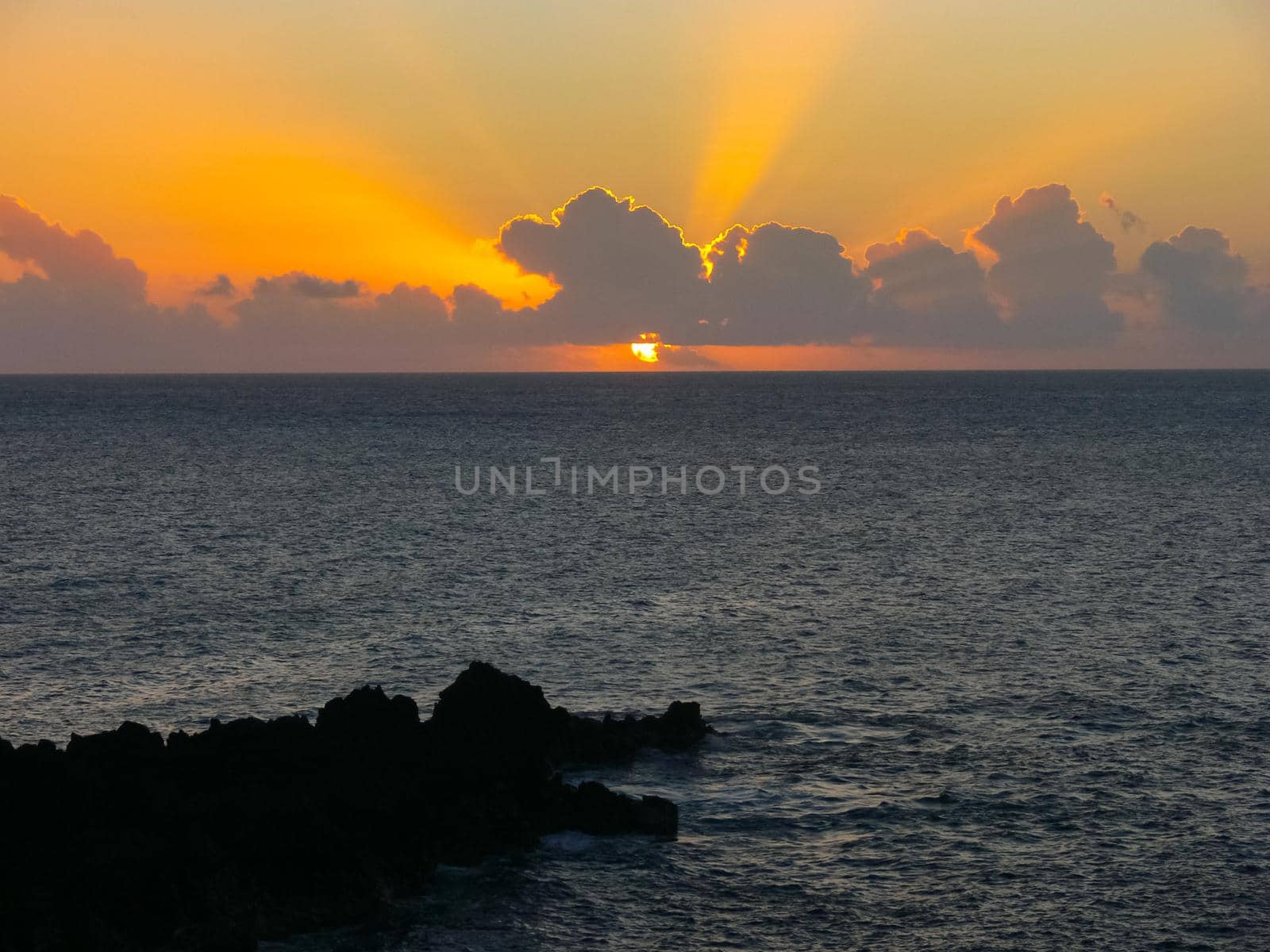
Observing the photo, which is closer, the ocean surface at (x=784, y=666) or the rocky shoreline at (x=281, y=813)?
the rocky shoreline at (x=281, y=813)

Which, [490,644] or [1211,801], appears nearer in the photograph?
[1211,801]

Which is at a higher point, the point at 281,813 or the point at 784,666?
the point at 784,666

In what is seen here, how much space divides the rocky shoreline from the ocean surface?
1360mm

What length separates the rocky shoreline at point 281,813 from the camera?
3138cm

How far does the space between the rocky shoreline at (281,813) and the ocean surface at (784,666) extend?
1.36 meters

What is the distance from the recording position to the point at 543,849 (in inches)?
1476

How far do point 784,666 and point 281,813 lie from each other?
26296 millimetres

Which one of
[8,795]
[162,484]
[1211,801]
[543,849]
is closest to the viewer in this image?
[8,795]

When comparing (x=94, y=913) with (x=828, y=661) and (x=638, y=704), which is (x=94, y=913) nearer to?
(x=638, y=704)

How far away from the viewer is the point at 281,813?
3475cm

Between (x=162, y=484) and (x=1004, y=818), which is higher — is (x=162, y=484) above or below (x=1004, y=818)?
above

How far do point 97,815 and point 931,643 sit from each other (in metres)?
37.5

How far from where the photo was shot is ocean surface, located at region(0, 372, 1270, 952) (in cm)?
3416

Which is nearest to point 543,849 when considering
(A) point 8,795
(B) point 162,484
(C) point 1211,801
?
(A) point 8,795
